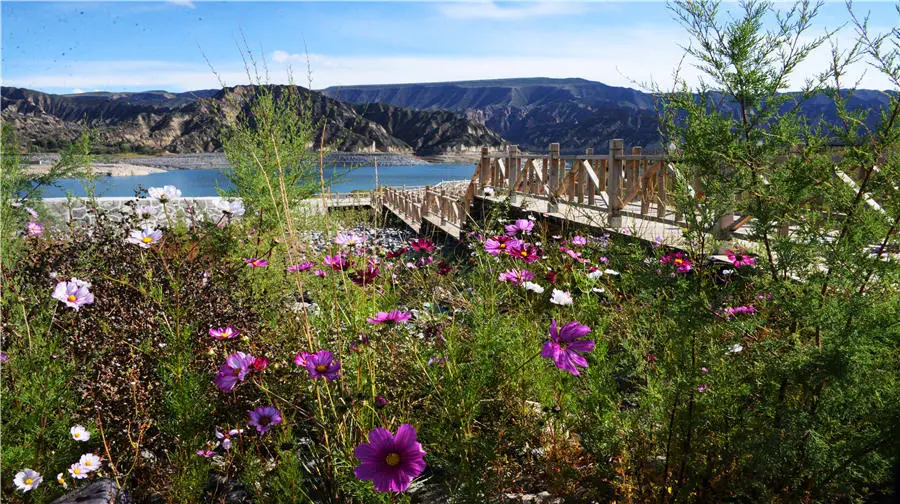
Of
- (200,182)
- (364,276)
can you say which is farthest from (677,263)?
(200,182)

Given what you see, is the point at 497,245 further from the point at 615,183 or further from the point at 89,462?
the point at 615,183

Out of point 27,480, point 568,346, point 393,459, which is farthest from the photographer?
point 27,480

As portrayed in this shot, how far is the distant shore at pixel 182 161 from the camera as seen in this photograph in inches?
223

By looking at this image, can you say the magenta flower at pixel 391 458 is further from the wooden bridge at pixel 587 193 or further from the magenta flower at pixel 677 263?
the wooden bridge at pixel 587 193

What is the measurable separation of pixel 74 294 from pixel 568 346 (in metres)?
1.94

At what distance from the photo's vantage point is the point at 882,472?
4.51 ft

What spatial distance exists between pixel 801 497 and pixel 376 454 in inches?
47.4

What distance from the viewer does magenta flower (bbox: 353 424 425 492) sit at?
4.18 feet

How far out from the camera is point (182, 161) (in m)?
111

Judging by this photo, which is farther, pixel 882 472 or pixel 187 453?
pixel 187 453

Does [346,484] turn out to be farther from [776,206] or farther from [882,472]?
[776,206]

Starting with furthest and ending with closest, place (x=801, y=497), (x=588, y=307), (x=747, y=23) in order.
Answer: (x=588, y=307) < (x=747, y=23) < (x=801, y=497)

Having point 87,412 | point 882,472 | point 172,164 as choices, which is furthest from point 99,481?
point 172,164

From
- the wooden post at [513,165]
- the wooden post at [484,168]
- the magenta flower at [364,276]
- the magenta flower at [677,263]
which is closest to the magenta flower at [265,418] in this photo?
the magenta flower at [364,276]
